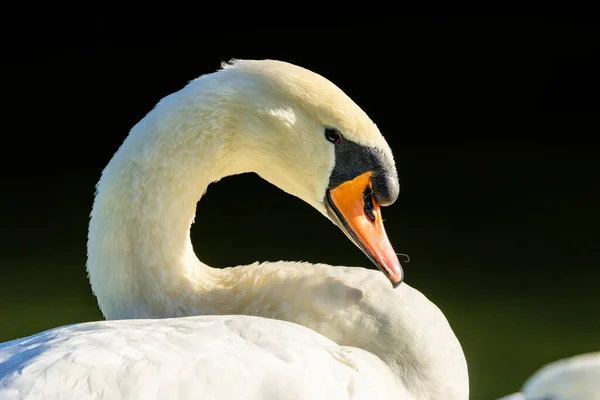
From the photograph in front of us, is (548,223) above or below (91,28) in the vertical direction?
below

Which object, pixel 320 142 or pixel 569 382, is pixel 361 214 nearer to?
pixel 320 142

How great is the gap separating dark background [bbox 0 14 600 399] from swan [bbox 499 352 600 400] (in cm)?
108

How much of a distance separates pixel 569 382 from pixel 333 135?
21.9 inches

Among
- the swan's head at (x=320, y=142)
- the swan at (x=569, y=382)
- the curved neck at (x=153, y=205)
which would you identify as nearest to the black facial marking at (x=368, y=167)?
the swan's head at (x=320, y=142)

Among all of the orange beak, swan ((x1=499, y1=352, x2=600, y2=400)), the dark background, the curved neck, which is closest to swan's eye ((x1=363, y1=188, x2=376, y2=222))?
the orange beak

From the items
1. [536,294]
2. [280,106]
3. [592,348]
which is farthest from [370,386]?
[536,294]

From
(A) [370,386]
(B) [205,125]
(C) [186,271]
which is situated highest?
(B) [205,125]

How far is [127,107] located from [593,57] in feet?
7.77

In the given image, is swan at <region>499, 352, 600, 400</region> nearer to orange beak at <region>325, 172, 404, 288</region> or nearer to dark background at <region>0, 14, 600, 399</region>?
orange beak at <region>325, 172, 404, 288</region>

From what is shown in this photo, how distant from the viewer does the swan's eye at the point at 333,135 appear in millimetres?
1733

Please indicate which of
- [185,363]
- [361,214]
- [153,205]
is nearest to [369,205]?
[361,214]

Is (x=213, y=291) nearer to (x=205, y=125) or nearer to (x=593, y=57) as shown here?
(x=205, y=125)

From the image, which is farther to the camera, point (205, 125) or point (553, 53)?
point (553, 53)

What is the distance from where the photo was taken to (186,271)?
177 cm
